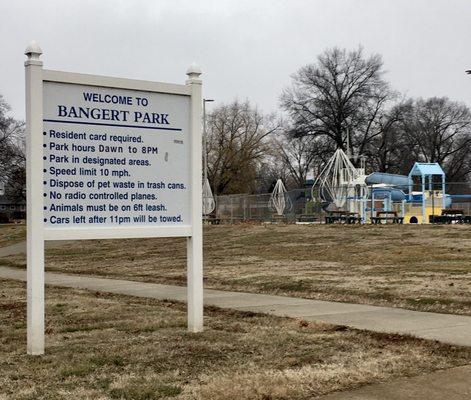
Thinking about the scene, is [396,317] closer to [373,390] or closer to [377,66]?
[373,390]

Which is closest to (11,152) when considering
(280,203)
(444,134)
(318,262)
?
(280,203)

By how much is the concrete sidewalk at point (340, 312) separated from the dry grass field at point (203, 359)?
0.50 m

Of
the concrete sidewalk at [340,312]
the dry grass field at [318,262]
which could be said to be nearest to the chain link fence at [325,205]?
the dry grass field at [318,262]

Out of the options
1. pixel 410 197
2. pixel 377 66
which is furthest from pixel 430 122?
pixel 410 197

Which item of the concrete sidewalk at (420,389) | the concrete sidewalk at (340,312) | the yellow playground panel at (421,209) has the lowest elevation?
the concrete sidewalk at (340,312)

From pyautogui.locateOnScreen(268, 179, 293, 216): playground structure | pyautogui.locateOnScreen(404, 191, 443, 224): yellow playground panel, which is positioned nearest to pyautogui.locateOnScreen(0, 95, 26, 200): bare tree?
pyautogui.locateOnScreen(268, 179, 293, 216): playground structure

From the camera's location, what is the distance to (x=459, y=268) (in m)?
14.2

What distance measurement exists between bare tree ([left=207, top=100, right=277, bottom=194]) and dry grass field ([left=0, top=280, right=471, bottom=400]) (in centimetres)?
6631

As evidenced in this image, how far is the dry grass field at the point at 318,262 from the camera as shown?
11500mm

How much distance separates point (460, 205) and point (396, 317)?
147ft

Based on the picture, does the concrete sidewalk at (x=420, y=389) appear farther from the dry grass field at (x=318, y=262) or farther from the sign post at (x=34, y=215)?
the dry grass field at (x=318, y=262)

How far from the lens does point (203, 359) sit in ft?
20.5

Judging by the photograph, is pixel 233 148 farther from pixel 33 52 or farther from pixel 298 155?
pixel 33 52

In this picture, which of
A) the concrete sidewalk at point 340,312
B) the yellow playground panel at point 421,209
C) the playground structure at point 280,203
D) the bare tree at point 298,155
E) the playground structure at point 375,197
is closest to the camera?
the concrete sidewalk at point 340,312
